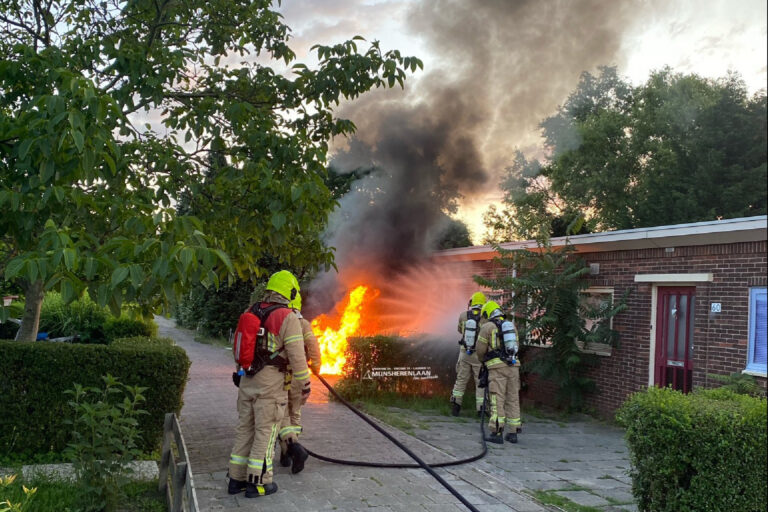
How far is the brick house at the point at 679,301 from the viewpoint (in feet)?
28.5

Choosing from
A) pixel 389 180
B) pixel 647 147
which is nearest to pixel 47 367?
pixel 389 180

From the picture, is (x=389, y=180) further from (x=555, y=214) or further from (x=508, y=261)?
(x=555, y=214)

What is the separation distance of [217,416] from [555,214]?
20742 mm

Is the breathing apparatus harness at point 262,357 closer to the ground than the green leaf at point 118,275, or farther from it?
closer to the ground

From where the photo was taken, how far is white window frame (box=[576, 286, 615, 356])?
11.1 meters

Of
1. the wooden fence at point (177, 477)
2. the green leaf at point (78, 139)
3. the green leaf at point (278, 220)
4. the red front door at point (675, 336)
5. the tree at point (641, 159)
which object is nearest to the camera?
the green leaf at point (78, 139)

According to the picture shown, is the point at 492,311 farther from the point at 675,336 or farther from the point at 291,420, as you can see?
the point at 291,420

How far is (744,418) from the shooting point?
15.1 feet

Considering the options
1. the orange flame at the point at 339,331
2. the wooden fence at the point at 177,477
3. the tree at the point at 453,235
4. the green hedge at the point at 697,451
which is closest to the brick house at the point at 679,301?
the green hedge at the point at 697,451

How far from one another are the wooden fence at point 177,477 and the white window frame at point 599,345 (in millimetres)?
7761

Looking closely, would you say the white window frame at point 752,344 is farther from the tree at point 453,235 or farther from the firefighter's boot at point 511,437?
the tree at point 453,235

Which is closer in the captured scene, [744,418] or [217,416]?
[744,418]

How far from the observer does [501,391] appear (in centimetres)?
897

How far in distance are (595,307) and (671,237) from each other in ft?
6.75
